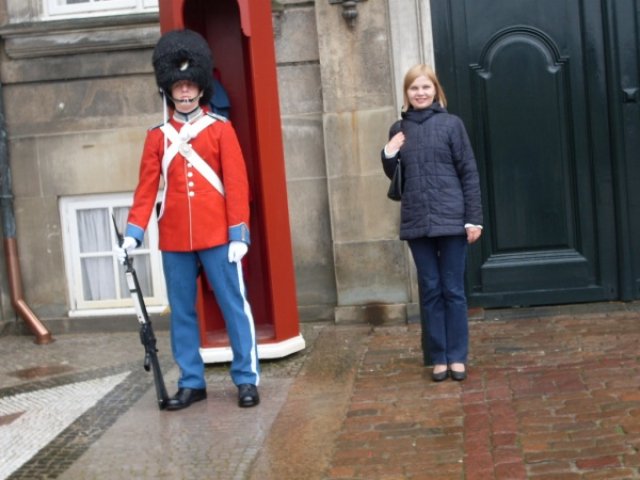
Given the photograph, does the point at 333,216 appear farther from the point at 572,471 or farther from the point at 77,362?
the point at 572,471

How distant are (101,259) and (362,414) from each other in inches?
142

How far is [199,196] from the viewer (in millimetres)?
6090

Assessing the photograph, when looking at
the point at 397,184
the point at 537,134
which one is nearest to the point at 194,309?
the point at 397,184

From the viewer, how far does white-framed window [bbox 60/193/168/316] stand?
8656 millimetres

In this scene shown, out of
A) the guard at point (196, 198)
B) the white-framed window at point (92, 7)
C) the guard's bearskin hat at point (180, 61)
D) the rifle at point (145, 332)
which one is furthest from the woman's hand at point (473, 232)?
the white-framed window at point (92, 7)

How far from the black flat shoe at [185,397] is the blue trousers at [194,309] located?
3 cm

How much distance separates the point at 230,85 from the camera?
7246 mm

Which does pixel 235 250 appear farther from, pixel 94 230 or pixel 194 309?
pixel 94 230

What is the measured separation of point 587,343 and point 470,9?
253cm

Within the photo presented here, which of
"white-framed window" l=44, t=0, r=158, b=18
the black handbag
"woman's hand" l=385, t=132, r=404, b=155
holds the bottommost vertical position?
the black handbag

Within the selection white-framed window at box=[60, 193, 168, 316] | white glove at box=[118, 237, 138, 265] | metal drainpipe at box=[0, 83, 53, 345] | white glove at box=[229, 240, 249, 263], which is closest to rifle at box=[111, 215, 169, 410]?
white glove at box=[118, 237, 138, 265]

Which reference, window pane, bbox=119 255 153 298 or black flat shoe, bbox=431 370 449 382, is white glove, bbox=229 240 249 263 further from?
window pane, bbox=119 255 153 298

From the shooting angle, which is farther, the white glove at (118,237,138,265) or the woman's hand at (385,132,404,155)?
the woman's hand at (385,132,404,155)

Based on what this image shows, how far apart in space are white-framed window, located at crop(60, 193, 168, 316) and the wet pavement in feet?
2.96
